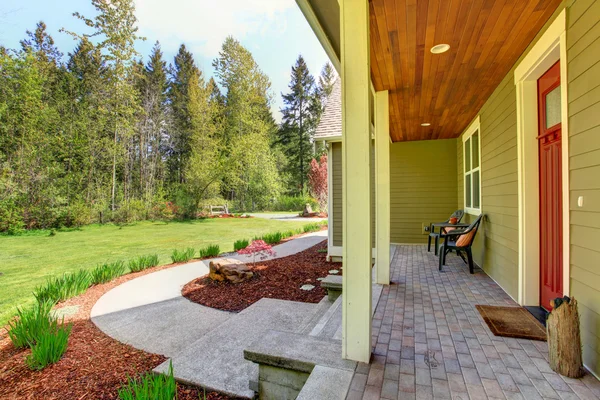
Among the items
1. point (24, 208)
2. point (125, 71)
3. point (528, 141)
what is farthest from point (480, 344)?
point (125, 71)

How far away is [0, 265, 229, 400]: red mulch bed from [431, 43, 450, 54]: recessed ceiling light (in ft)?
10.5

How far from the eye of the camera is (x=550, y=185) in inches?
94.4

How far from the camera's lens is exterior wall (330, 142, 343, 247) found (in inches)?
226

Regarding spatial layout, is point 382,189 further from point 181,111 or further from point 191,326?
point 181,111

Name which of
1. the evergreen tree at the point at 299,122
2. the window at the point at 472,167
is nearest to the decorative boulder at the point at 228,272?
the window at the point at 472,167

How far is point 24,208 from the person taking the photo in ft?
29.3

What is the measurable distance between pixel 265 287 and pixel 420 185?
14.1 feet

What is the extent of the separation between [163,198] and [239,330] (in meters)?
13.3

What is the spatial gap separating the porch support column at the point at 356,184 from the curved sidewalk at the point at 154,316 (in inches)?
72.5

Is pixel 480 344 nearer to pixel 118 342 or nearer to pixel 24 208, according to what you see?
pixel 118 342

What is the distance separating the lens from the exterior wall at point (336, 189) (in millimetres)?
5734

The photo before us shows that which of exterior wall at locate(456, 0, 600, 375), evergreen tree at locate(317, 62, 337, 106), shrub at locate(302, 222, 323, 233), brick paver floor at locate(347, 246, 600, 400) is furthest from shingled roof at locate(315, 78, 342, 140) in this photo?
evergreen tree at locate(317, 62, 337, 106)

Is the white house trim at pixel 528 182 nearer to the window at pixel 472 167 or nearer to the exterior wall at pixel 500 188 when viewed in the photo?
the exterior wall at pixel 500 188

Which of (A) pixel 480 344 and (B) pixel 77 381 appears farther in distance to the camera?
(B) pixel 77 381
